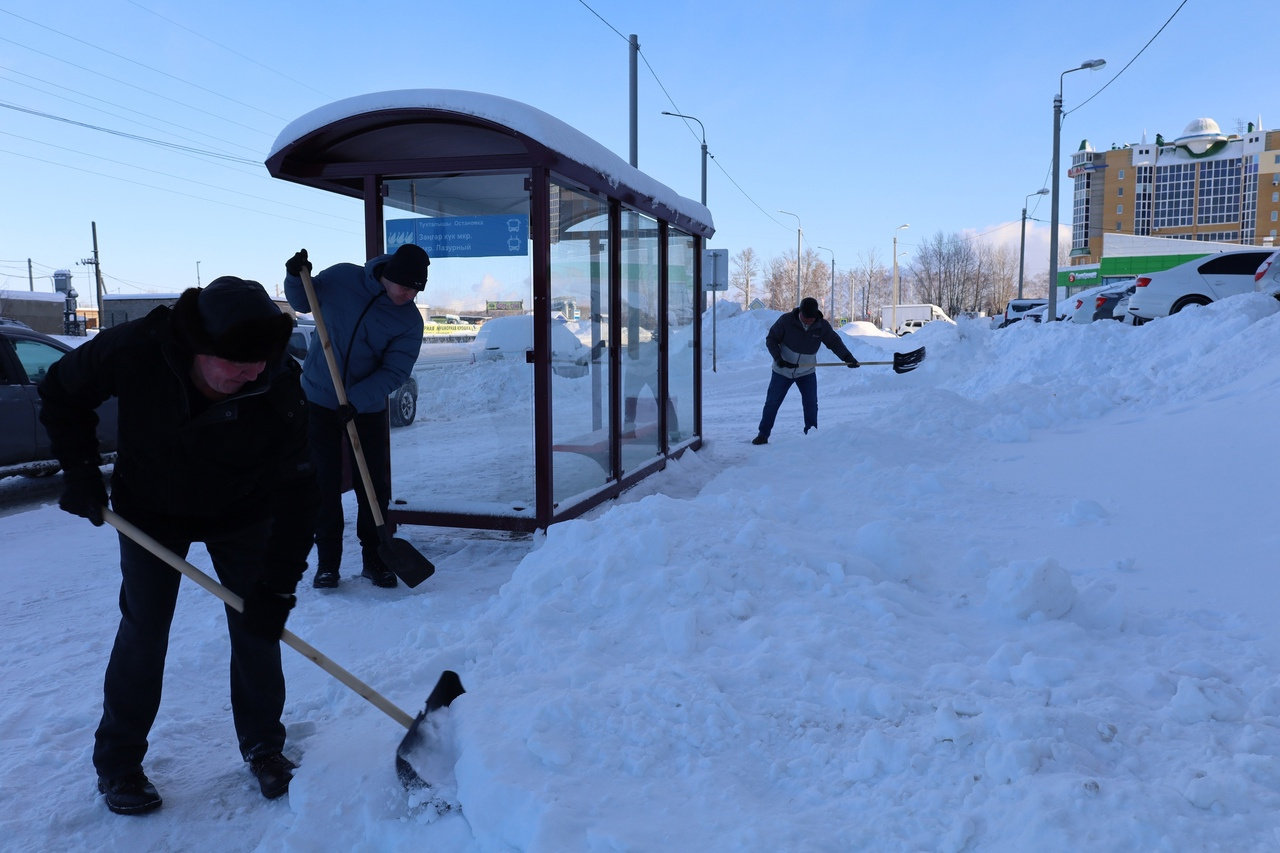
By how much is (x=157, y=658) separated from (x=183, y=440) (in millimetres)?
734

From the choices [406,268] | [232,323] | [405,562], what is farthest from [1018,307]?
[232,323]

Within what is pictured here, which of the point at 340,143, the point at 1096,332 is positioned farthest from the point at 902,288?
the point at 340,143

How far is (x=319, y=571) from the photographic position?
15.9ft

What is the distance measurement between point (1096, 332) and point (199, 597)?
42.3 ft

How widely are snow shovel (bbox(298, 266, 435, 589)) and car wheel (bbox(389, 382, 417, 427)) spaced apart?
891mm

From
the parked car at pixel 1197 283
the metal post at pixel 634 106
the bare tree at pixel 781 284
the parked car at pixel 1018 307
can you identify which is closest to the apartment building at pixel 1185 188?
the bare tree at pixel 781 284

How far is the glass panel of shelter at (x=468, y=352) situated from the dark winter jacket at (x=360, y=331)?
0.75 metres

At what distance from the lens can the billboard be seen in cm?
552

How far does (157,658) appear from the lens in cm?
273

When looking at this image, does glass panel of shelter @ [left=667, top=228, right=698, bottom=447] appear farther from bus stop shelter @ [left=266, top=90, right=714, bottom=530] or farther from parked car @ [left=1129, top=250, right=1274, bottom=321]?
parked car @ [left=1129, top=250, right=1274, bottom=321]

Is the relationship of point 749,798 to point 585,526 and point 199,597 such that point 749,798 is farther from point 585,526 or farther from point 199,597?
point 199,597

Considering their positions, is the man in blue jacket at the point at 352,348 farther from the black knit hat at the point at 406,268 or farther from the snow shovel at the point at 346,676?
the snow shovel at the point at 346,676

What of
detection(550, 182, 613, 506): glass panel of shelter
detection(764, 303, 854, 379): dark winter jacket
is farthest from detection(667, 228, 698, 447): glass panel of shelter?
detection(550, 182, 613, 506): glass panel of shelter

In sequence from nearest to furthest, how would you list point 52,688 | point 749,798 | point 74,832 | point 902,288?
1. point 749,798
2. point 74,832
3. point 52,688
4. point 902,288
